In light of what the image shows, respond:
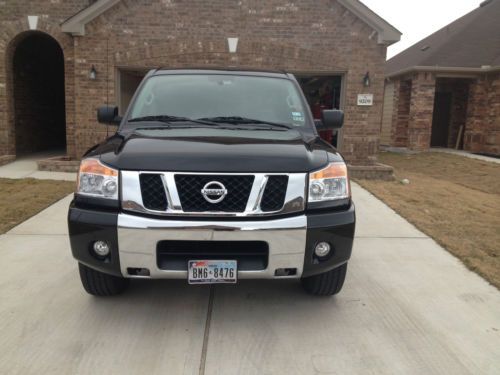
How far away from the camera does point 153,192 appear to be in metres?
2.95

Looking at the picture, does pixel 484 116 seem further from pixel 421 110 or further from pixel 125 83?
pixel 125 83

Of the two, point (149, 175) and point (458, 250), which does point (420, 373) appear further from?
point (458, 250)

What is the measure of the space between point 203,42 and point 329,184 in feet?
28.6

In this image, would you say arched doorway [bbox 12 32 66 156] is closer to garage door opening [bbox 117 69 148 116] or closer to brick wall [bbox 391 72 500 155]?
garage door opening [bbox 117 69 148 116]

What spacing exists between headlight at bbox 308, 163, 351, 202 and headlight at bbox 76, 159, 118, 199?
A: 4.28ft

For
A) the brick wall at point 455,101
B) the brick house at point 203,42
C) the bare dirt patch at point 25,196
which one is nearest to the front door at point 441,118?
the brick wall at point 455,101

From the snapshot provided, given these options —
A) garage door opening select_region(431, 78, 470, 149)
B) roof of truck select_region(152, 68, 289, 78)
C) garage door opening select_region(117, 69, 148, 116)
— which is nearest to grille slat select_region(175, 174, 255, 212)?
roof of truck select_region(152, 68, 289, 78)

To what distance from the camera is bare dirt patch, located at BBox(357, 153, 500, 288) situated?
5.00 m

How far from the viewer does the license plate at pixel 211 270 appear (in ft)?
9.72

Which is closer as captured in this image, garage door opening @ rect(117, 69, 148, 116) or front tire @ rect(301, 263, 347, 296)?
front tire @ rect(301, 263, 347, 296)

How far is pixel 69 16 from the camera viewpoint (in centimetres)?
1147

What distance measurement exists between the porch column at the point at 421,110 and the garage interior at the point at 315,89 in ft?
13.6

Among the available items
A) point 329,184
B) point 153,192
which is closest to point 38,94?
point 153,192

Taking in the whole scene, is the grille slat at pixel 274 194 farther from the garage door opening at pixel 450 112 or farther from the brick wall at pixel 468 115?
the garage door opening at pixel 450 112
